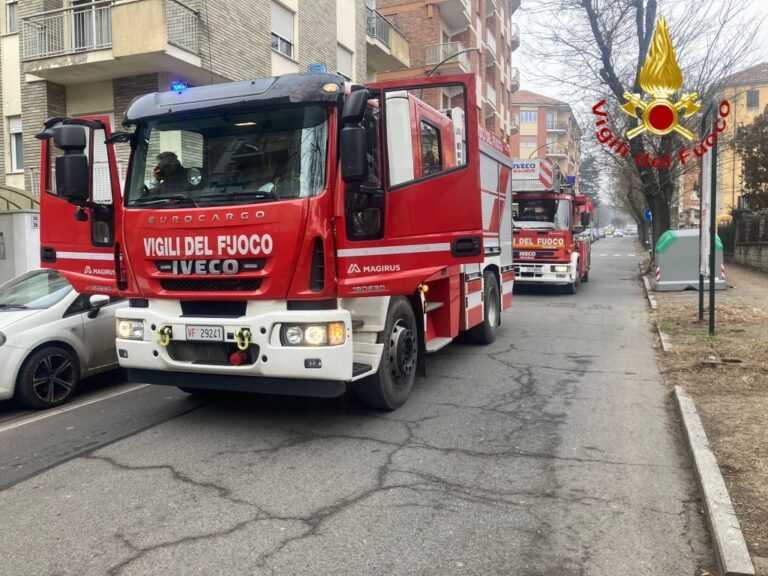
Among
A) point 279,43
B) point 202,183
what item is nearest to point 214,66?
point 279,43

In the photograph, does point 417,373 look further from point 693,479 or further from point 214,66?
point 214,66

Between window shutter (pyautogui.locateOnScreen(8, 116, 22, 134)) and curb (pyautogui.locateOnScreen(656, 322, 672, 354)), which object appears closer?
curb (pyautogui.locateOnScreen(656, 322, 672, 354))

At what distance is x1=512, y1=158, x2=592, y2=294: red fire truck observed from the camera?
52.1 feet

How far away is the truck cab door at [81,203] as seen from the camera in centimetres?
522

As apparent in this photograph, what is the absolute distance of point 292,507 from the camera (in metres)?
3.90

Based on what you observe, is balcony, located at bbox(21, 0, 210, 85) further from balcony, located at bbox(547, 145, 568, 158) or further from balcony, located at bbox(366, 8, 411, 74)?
balcony, located at bbox(547, 145, 568, 158)

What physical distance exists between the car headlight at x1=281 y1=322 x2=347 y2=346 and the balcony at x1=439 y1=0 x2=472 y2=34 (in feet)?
100

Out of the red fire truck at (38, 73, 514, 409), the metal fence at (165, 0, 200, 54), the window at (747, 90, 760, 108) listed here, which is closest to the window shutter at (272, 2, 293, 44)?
the metal fence at (165, 0, 200, 54)

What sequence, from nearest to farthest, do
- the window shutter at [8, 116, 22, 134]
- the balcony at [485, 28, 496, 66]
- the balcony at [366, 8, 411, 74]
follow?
the window shutter at [8, 116, 22, 134], the balcony at [366, 8, 411, 74], the balcony at [485, 28, 496, 66]

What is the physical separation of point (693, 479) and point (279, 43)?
16.2m

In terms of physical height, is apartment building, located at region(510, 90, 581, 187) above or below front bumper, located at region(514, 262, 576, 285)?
above

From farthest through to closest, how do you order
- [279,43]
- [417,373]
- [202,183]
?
[279,43] < [417,373] < [202,183]

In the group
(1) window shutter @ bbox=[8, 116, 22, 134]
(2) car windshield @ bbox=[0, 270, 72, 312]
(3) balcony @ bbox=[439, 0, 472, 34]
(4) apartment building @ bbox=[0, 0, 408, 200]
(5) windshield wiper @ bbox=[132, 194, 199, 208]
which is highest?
(3) balcony @ bbox=[439, 0, 472, 34]

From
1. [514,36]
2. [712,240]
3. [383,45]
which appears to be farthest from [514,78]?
[712,240]
